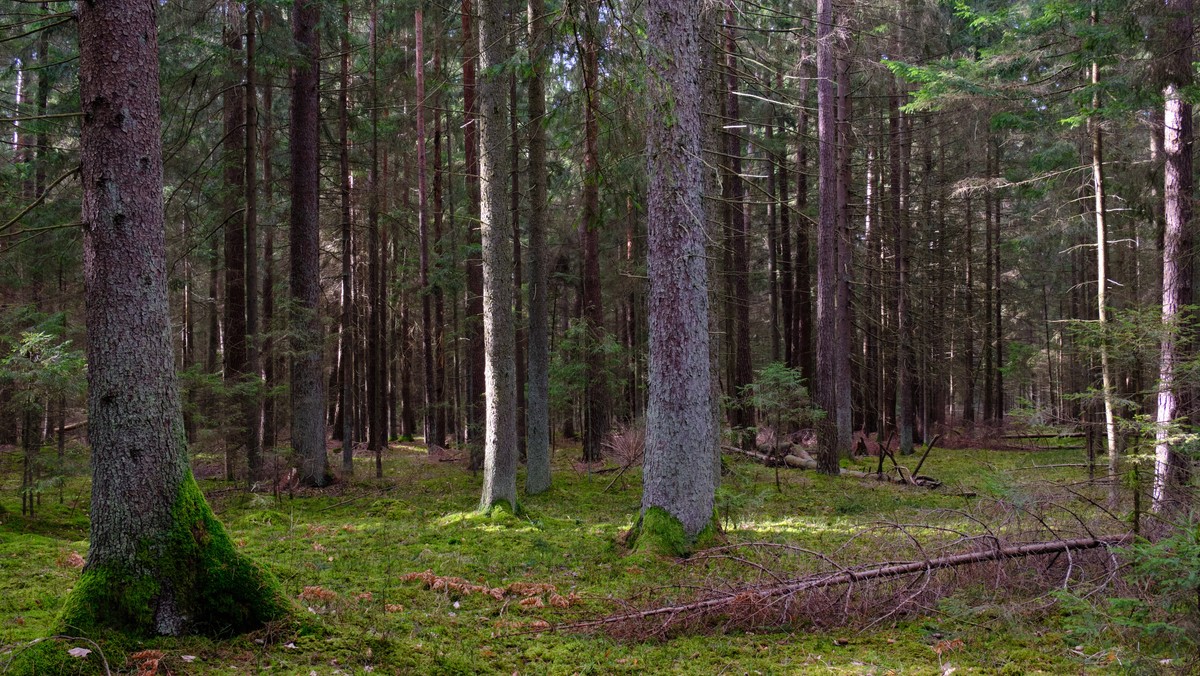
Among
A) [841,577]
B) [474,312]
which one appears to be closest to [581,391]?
[474,312]

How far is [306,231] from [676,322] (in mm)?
9049

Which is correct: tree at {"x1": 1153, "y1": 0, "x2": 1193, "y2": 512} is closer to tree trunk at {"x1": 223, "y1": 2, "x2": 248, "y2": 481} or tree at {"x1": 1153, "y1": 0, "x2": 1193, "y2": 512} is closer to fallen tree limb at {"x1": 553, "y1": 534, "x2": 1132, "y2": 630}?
fallen tree limb at {"x1": 553, "y1": 534, "x2": 1132, "y2": 630}

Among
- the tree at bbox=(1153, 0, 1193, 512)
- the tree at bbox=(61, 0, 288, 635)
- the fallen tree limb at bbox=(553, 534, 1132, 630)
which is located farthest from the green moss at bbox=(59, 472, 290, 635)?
the tree at bbox=(1153, 0, 1193, 512)

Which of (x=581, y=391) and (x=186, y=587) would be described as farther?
(x=581, y=391)

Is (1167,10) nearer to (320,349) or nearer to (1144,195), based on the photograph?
(1144,195)

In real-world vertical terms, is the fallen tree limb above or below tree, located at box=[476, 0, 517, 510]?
below

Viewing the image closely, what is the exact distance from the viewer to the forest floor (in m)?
4.14

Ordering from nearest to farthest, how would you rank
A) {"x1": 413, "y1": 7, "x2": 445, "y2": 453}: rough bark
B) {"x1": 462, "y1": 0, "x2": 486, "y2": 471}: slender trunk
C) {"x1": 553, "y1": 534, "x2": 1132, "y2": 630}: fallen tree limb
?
{"x1": 553, "y1": 534, "x2": 1132, "y2": 630}: fallen tree limb, {"x1": 462, "y1": 0, "x2": 486, "y2": 471}: slender trunk, {"x1": 413, "y1": 7, "x2": 445, "y2": 453}: rough bark

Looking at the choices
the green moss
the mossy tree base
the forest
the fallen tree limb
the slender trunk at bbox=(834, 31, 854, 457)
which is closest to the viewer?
the green moss

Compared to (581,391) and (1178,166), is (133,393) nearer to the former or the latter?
(1178,166)

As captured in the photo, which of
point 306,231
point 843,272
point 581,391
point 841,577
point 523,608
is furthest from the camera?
point 843,272

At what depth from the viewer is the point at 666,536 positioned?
709 cm

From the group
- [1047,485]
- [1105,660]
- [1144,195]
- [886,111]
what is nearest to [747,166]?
[886,111]

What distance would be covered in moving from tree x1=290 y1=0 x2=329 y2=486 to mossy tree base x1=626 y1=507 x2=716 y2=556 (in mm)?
8282
